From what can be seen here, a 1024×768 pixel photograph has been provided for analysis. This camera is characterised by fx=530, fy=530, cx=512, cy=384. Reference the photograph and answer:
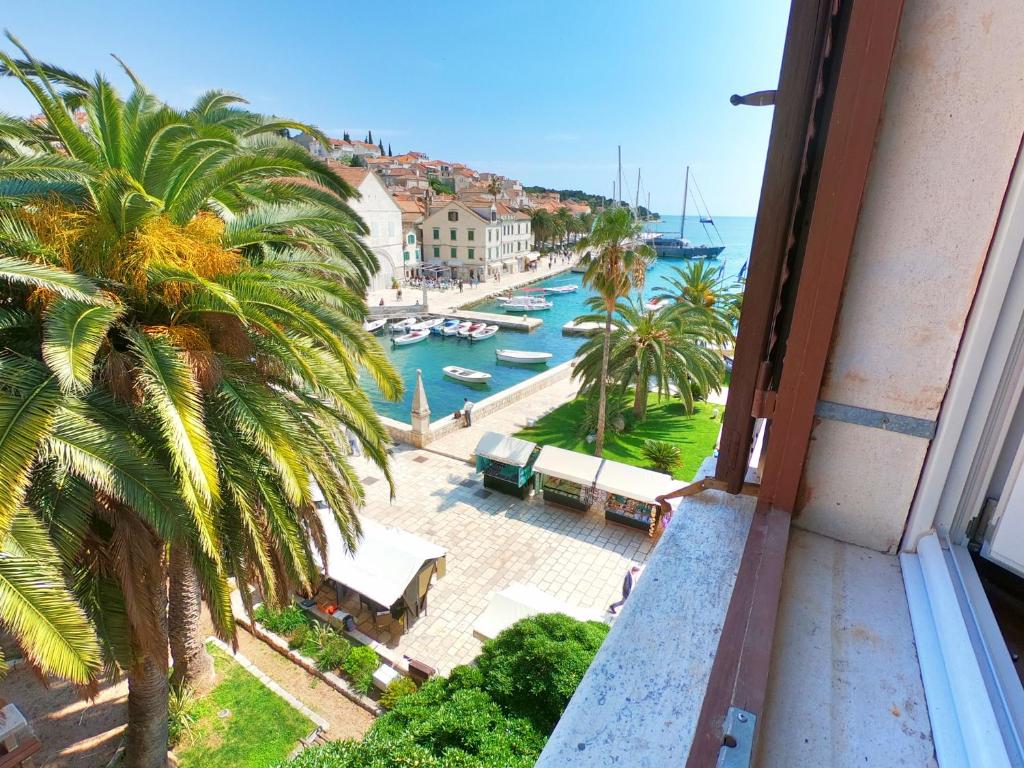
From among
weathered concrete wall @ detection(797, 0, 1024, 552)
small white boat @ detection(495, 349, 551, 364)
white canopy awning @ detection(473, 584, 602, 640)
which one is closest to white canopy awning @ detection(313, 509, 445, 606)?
white canopy awning @ detection(473, 584, 602, 640)

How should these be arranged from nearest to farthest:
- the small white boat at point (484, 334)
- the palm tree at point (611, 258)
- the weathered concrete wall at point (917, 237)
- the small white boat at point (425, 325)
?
the weathered concrete wall at point (917, 237) → the palm tree at point (611, 258) → the small white boat at point (484, 334) → the small white boat at point (425, 325)

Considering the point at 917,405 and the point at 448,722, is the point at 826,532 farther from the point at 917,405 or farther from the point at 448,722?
the point at 448,722

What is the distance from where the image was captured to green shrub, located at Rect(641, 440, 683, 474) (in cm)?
1648

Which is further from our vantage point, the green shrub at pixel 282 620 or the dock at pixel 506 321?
the dock at pixel 506 321

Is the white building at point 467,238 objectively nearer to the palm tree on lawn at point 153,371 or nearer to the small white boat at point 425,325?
the small white boat at point 425,325

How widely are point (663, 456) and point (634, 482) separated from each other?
3400 mm

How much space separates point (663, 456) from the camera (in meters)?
16.8

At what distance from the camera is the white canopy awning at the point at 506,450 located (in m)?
15.1

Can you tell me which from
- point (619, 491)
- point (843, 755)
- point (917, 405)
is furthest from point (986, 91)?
point (619, 491)

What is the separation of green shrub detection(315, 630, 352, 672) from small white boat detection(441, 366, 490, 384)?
2060 centimetres

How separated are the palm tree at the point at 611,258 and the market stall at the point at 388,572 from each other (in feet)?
25.9

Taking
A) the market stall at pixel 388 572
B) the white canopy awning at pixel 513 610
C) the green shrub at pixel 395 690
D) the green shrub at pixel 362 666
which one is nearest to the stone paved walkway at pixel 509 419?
the market stall at pixel 388 572

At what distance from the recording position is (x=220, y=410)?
587 cm

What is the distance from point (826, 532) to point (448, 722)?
6.12 m
